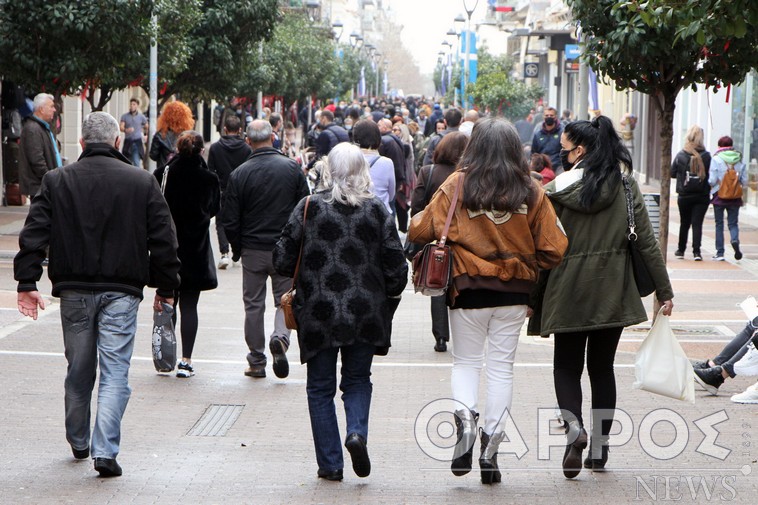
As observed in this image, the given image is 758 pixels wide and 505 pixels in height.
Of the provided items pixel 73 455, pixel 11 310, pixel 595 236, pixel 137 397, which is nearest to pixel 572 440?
pixel 595 236

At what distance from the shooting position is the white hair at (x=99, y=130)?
6457 millimetres

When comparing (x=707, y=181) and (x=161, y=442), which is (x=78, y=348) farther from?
(x=707, y=181)

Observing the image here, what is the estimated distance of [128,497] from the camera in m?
5.93

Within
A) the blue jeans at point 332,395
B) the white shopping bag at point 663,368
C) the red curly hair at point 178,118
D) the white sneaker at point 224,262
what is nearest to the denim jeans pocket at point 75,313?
the blue jeans at point 332,395

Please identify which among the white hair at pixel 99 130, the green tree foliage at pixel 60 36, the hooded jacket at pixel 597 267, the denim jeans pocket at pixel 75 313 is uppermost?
the green tree foliage at pixel 60 36

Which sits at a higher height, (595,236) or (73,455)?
(595,236)

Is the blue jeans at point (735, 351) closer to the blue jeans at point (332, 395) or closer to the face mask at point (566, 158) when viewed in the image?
the face mask at point (566, 158)

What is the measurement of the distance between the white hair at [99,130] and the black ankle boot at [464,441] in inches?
86.7

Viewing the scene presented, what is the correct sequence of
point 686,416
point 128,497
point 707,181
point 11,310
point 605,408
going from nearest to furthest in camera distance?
point 128,497
point 605,408
point 686,416
point 11,310
point 707,181

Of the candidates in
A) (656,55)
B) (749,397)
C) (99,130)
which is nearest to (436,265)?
(99,130)

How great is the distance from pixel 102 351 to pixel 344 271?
1277 mm

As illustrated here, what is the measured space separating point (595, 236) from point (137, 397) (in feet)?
12.0

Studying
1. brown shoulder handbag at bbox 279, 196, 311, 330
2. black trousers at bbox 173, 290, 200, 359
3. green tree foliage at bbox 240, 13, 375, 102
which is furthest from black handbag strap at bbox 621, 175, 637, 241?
green tree foliage at bbox 240, 13, 375, 102

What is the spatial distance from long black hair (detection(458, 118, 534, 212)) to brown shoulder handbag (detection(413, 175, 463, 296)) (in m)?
0.09
